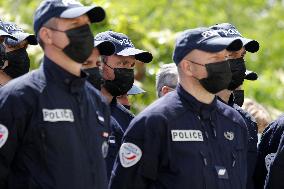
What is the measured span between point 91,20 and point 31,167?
1.07m

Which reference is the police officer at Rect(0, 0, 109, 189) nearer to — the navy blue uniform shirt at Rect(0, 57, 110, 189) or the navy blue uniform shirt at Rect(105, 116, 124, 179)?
the navy blue uniform shirt at Rect(0, 57, 110, 189)

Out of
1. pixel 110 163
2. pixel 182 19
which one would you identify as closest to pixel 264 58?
pixel 182 19

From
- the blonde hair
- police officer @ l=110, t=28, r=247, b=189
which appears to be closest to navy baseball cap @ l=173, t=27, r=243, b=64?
police officer @ l=110, t=28, r=247, b=189

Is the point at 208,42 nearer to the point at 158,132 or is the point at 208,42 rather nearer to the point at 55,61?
the point at 158,132

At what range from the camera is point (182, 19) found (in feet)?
79.4

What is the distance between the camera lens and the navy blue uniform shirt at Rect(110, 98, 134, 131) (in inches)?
318

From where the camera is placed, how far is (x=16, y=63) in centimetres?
851

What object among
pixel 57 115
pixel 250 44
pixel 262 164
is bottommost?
pixel 262 164

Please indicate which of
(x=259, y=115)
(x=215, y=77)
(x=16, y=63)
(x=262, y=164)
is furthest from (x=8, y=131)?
(x=259, y=115)

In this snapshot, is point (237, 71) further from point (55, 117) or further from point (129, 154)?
point (55, 117)

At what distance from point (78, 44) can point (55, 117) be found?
51cm

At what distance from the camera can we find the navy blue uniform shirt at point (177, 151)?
6.86 metres

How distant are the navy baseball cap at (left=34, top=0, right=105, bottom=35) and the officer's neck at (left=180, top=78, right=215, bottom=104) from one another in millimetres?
975

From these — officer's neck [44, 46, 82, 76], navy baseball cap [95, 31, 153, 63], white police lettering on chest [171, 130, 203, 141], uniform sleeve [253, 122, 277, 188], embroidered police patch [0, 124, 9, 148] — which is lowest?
uniform sleeve [253, 122, 277, 188]
